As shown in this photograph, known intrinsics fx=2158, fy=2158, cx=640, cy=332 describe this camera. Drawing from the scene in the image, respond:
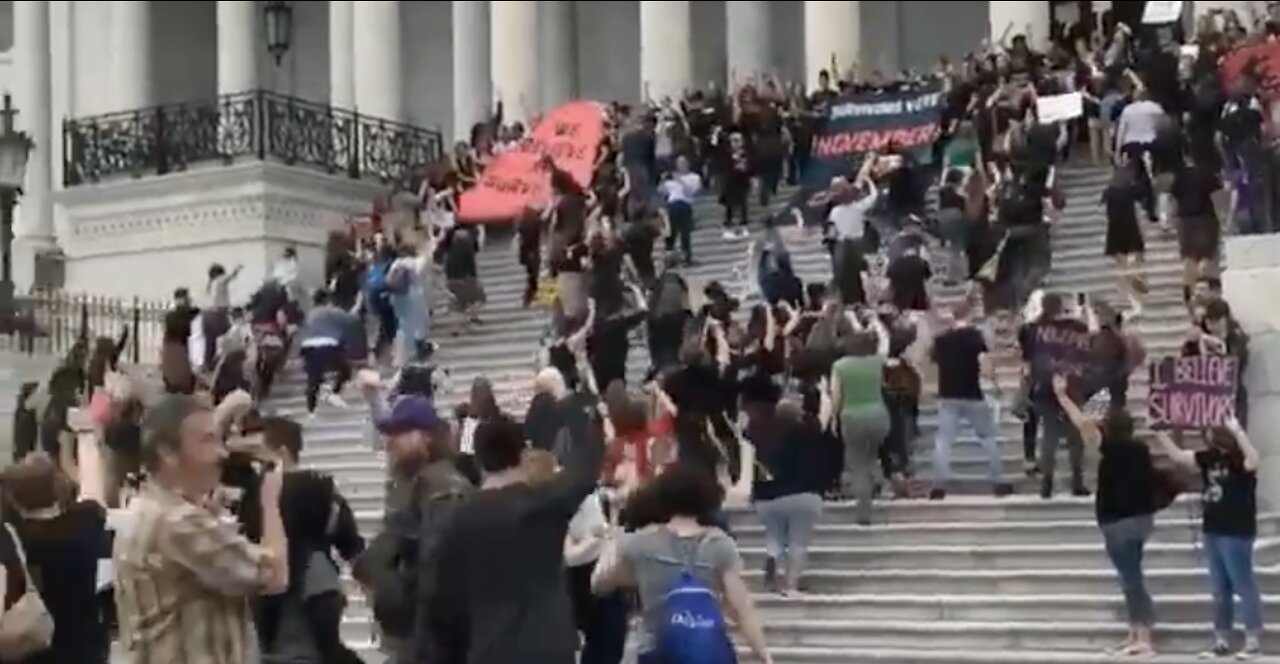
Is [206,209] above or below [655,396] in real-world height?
above

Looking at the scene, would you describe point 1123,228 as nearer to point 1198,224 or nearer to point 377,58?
point 1198,224

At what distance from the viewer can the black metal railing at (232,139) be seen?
32250 mm

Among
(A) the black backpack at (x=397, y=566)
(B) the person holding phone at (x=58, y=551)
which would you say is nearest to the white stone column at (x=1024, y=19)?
(A) the black backpack at (x=397, y=566)

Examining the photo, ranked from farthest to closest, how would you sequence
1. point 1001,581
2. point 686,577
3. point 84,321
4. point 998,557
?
point 84,321 < point 998,557 < point 1001,581 < point 686,577

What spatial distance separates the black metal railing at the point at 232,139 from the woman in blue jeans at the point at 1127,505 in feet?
71.5

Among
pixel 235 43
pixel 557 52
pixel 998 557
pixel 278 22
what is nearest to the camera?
pixel 998 557

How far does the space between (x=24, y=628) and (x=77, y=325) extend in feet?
69.4

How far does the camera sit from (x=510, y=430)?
6.64 m

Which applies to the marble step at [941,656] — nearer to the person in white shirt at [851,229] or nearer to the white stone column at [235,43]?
the person in white shirt at [851,229]

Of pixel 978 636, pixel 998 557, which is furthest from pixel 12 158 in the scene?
pixel 978 636

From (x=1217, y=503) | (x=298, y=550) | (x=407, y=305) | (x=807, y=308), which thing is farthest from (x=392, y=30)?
(x=298, y=550)

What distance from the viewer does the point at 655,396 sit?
14.2 m

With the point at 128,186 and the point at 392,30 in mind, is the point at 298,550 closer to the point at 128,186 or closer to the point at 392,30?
the point at 128,186

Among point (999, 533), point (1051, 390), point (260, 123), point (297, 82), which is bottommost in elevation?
point (999, 533)
